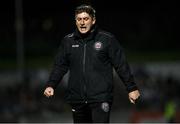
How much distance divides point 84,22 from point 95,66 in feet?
0.98

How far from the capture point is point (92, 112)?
383 centimetres

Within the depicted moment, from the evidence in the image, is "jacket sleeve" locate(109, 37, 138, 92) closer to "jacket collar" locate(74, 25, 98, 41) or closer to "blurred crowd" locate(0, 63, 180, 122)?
"jacket collar" locate(74, 25, 98, 41)

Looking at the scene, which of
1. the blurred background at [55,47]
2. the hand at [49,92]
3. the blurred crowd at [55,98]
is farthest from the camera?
the blurred background at [55,47]

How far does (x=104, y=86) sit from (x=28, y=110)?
178 inches

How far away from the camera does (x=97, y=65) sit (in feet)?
12.3

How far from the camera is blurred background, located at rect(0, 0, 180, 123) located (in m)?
8.21

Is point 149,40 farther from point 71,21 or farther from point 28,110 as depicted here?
point 28,110

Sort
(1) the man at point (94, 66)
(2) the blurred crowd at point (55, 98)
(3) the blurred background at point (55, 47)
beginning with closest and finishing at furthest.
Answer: (1) the man at point (94, 66)
(2) the blurred crowd at point (55, 98)
(3) the blurred background at point (55, 47)

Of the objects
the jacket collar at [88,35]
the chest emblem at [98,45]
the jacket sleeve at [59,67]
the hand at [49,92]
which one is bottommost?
the hand at [49,92]

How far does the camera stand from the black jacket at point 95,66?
3760mm

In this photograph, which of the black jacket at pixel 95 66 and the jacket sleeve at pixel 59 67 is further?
the jacket sleeve at pixel 59 67

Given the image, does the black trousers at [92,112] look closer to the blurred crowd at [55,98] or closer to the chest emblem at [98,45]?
the chest emblem at [98,45]

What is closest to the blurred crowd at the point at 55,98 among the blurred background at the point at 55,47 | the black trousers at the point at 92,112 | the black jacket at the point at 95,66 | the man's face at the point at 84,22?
the blurred background at the point at 55,47

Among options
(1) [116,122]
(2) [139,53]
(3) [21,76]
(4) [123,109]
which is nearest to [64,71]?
(1) [116,122]
